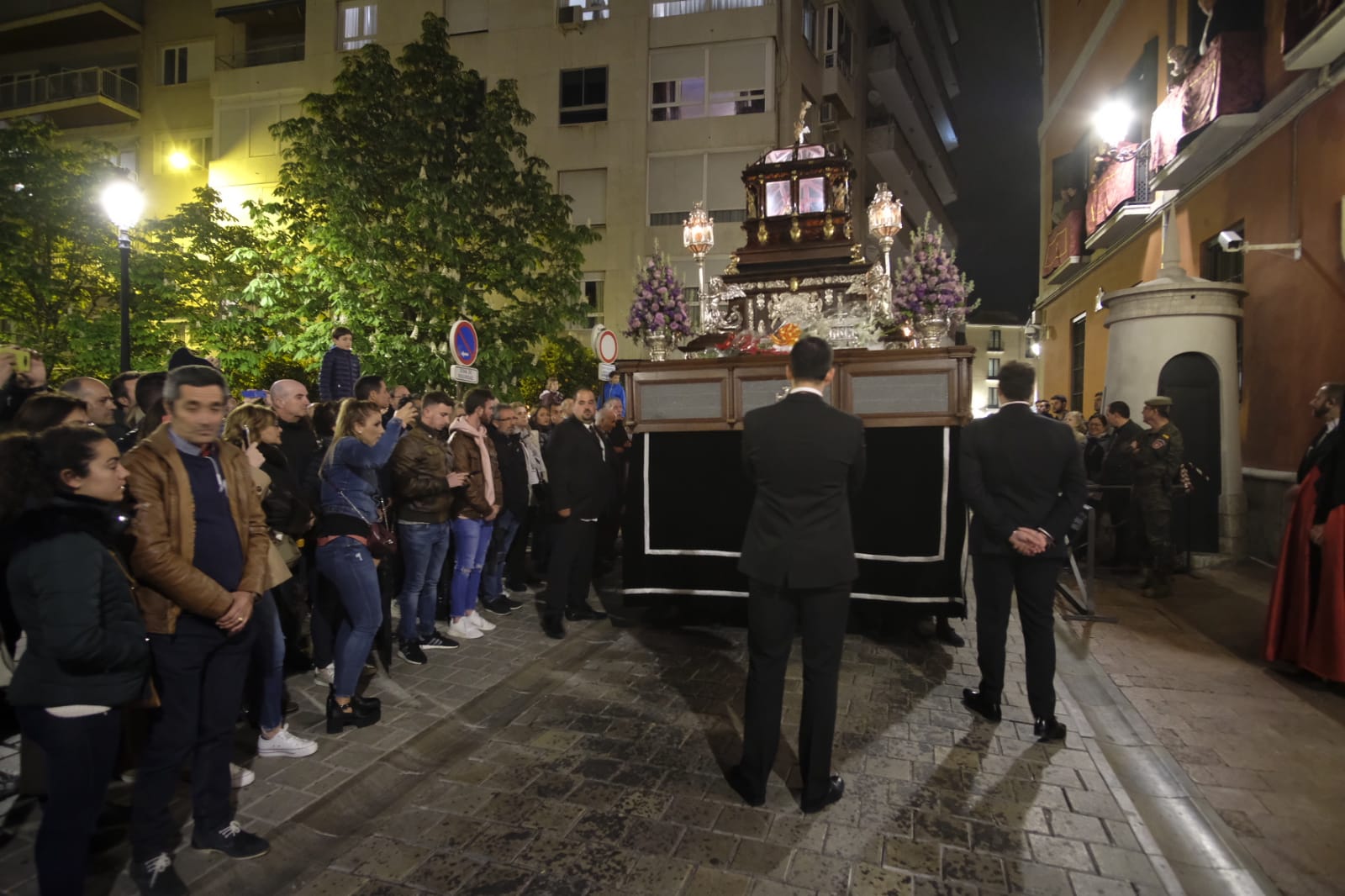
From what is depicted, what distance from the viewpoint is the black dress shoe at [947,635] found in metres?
6.29

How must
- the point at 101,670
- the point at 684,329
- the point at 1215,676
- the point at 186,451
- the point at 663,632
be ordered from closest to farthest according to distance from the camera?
1. the point at 101,670
2. the point at 186,451
3. the point at 1215,676
4. the point at 663,632
5. the point at 684,329

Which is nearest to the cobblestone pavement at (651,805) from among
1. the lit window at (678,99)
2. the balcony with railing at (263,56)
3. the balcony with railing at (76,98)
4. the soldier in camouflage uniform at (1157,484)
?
the soldier in camouflage uniform at (1157,484)

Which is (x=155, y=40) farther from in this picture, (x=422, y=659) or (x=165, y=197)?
(x=422, y=659)

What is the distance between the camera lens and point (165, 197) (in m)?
25.9

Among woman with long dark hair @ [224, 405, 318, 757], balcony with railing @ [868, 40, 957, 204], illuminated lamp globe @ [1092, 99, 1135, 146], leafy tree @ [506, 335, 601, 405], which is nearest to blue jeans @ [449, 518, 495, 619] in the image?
woman with long dark hair @ [224, 405, 318, 757]

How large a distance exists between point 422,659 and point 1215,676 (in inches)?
247

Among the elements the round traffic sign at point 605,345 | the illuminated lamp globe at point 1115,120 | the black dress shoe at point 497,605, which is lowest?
the black dress shoe at point 497,605

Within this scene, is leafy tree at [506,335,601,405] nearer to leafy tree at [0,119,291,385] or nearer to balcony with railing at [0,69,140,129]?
leafy tree at [0,119,291,385]

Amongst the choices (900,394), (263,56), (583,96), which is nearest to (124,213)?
(900,394)

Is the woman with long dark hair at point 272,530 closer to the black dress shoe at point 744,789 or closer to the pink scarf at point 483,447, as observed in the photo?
the pink scarf at point 483,447

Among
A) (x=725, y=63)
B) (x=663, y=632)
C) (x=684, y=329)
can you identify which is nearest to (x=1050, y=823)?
(x=663, y=632)

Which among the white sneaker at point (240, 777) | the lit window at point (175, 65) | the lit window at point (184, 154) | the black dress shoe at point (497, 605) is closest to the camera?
the white sneaker at point (240, 777)

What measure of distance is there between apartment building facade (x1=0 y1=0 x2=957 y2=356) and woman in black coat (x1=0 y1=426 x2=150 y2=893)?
1933cm

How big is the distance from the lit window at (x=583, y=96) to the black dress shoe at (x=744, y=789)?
22844 millimetres
